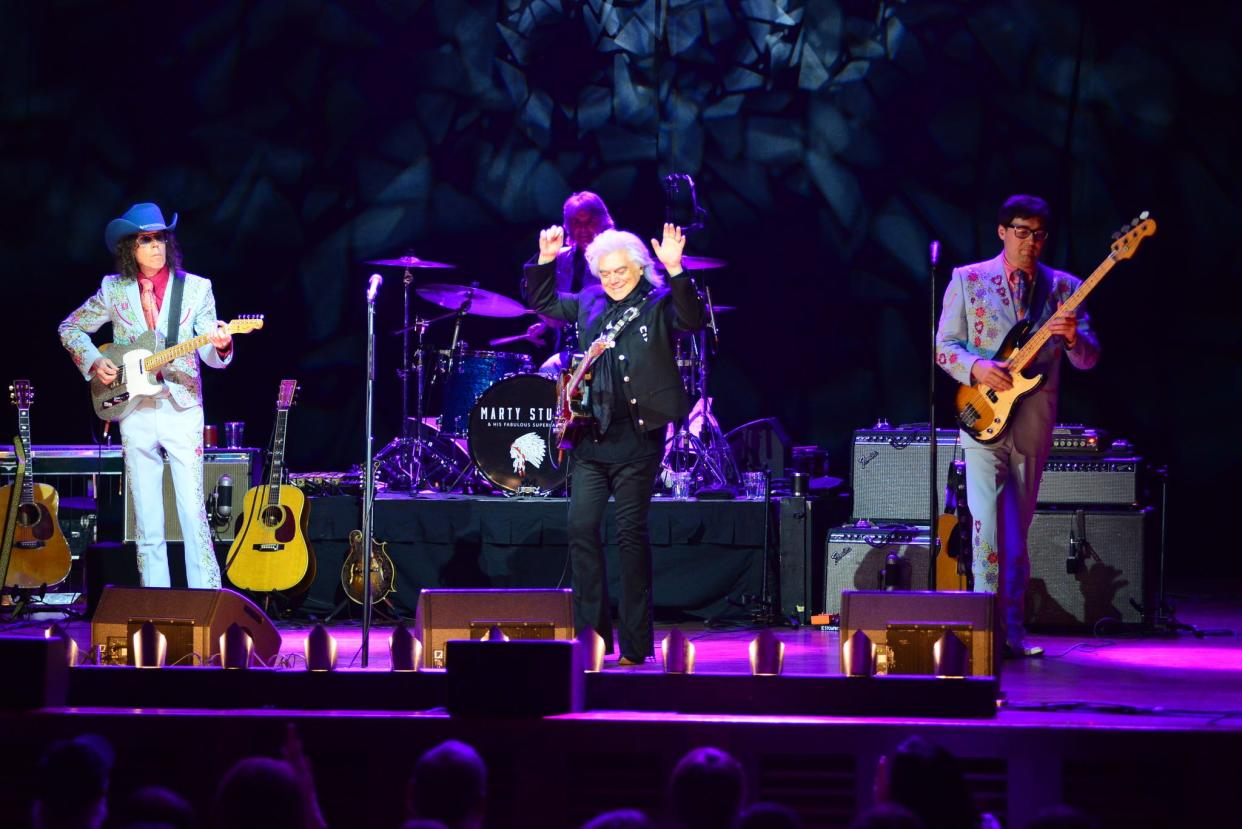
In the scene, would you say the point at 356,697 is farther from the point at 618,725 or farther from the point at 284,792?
the point at 284,792

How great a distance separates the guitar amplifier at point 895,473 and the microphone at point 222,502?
13.2ft

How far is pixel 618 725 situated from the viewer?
11.2 feet

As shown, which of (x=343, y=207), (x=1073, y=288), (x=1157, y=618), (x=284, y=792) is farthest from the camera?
(x=343, y=207)

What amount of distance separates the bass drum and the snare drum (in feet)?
2.03

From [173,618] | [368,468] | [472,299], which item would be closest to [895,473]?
[472,299]

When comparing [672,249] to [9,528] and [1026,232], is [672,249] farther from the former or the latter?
[9,528]

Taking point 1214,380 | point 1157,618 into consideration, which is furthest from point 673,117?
point 1157,618

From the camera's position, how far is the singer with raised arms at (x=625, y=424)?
654 centimetres

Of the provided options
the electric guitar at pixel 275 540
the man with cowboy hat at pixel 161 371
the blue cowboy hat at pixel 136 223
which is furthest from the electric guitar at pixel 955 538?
the blue cowboy hat at pixel 136 223

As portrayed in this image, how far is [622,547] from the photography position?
262 inches

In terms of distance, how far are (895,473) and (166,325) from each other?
4491mm

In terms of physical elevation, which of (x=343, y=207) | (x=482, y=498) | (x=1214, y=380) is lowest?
(x=482, y=498)

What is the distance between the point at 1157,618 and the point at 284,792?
6.92 m

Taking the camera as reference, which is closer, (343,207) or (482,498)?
(482,498)
